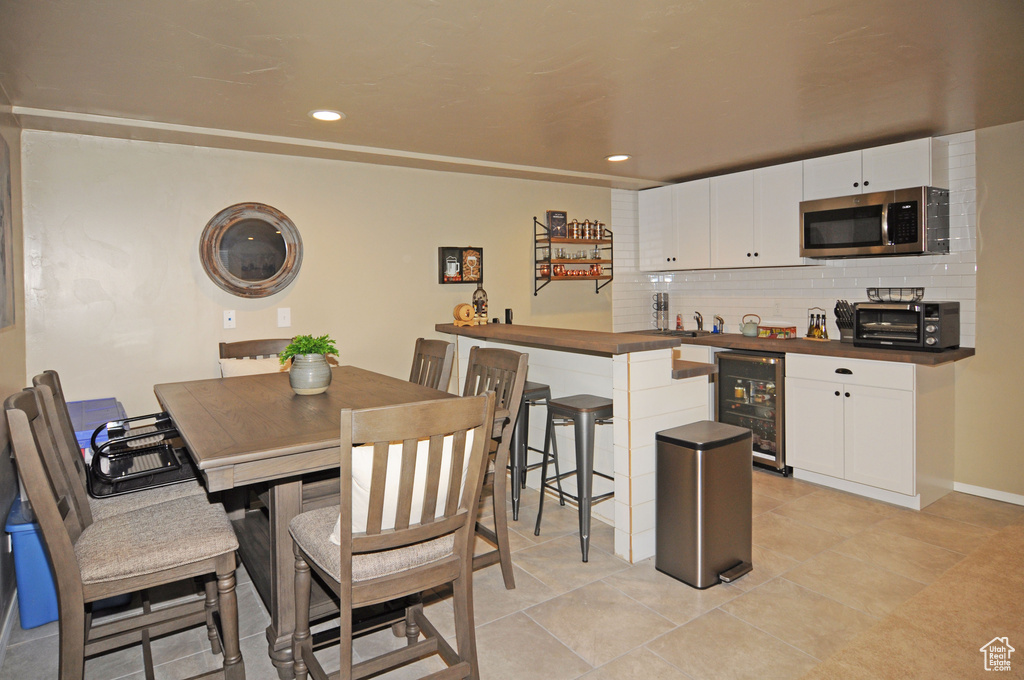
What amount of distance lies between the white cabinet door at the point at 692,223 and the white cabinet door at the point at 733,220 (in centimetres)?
6

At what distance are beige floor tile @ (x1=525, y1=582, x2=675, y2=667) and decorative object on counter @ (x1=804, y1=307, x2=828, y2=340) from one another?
9.31 feet

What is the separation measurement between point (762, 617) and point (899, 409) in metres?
1.85

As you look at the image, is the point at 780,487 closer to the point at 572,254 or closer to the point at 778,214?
the point at 778,214

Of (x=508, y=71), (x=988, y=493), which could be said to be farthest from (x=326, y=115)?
(x=988, y=493)

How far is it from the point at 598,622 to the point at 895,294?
302 cm

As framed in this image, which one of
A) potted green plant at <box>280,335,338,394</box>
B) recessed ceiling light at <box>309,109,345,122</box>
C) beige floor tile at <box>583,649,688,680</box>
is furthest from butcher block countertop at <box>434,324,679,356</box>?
recessed ceiling light at <box>309,109,345,122</box>

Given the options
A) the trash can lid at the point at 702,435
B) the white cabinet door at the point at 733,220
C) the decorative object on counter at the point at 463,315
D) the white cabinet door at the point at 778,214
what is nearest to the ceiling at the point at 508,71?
Answer: the white cabinet door at the point at 778,214

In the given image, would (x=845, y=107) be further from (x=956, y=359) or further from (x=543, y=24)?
(x=543, y=24)

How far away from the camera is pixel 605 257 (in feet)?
17.9

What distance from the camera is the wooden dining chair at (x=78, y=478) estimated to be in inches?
80.2

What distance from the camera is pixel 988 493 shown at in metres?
3.88

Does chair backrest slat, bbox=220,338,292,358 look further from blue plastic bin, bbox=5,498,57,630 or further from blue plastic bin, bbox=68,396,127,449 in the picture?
blue plastic bin, bbox=5,498,57,630

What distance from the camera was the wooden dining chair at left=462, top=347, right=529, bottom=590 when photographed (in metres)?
2.61

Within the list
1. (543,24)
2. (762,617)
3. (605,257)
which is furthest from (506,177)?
(762,617)
